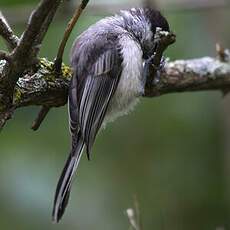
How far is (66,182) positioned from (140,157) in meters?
1.46

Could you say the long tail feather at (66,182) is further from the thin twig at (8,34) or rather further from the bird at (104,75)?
the thin twig at (8,34)

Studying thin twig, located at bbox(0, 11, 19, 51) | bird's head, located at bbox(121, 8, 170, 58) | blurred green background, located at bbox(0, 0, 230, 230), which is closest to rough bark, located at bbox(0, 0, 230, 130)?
thin twig, located at bbox(0, 11, 19, 51)

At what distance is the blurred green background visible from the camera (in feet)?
12.6

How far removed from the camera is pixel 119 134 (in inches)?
169

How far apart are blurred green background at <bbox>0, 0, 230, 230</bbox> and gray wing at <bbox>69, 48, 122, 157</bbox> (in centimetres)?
79

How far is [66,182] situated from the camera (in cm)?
285

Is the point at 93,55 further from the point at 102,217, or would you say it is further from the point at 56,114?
the point at 102,217

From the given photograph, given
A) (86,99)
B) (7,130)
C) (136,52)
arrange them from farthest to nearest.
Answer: (7,130)
(136,52)
(86,99)

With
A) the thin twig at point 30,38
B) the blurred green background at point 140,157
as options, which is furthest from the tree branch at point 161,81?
the blurred green background at point 140,157

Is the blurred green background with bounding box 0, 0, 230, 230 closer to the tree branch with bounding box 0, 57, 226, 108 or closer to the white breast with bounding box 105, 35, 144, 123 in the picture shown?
the tree branch with bounding box 0, 57, 226, 108

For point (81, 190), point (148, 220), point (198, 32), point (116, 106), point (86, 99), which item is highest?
point (86, 99)

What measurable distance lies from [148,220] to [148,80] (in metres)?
1.19

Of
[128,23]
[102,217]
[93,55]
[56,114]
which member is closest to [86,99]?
[93,55]

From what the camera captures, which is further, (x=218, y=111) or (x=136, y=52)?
(x=218, y=111)
